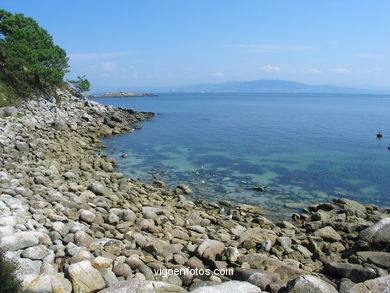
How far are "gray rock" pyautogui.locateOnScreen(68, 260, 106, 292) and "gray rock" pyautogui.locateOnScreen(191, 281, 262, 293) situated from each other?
8.31 feet

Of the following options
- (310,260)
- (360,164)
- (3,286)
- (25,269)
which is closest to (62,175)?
(25,269)

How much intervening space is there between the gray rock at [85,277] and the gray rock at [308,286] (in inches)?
195

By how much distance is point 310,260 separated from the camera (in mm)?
12344

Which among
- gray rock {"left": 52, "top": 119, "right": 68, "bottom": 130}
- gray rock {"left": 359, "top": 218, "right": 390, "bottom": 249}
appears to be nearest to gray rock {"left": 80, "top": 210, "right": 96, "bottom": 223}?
gray rock {"left": 359, "top": 218, "right": 390, "bottom": 249}

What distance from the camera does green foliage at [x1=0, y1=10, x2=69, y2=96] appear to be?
3816cm

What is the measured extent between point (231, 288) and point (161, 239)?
513 cm

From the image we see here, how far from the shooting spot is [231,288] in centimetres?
789

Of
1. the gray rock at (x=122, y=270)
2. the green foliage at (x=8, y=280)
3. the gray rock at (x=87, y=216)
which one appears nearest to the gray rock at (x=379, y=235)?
the gray rock at (x=122, y=270)

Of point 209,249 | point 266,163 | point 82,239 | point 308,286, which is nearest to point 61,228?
point 82,239

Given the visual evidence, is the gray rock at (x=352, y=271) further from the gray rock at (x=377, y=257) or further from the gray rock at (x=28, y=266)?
the gray rock at (x=28, y=266)

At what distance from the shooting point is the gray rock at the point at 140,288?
733cm

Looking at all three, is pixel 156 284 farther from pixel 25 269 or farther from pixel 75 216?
pixel 75 216

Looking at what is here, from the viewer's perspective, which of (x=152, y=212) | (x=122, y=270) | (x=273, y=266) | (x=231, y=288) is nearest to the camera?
(x=231, y=288)

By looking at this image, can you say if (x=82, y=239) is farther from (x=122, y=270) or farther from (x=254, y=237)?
(x=254, y=237)
